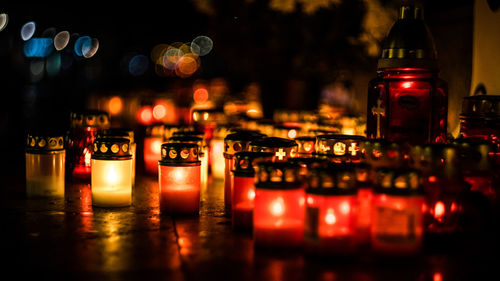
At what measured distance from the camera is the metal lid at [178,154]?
5.71m

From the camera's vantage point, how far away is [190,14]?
1975cm

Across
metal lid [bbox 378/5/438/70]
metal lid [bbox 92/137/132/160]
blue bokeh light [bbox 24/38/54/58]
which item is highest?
blue bokeh light [bbox 24/38/54/58]

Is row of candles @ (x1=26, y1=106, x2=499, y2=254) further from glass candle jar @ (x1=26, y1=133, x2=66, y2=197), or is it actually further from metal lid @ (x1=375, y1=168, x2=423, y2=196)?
glass candle jar @ (x1=26, y1=133, x2=66, y2=197)

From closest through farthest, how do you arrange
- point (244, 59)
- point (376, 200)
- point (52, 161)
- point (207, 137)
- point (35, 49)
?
1. point (376, 200)
2. point (52, 161)
3. point (207, 137)
4. point (244, 59)
5. point (35, 49)

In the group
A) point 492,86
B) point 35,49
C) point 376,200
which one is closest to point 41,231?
point 376,200

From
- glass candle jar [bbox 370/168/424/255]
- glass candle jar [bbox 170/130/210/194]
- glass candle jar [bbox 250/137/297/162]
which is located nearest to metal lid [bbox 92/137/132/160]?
glass candle jar [bbox 170/130/210/194]

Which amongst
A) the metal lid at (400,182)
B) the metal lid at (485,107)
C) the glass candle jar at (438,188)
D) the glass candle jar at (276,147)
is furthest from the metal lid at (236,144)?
the metal lid at (485,107)

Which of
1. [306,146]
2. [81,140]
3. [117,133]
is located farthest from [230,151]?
[81,140]

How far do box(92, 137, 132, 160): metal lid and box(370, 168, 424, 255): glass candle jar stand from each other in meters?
2.46

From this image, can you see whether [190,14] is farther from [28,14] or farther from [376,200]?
[376,200]

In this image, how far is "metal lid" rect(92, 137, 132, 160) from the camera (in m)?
5.96

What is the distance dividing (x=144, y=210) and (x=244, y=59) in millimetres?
7851

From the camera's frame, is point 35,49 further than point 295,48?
Yes

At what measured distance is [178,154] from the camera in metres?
5.72
